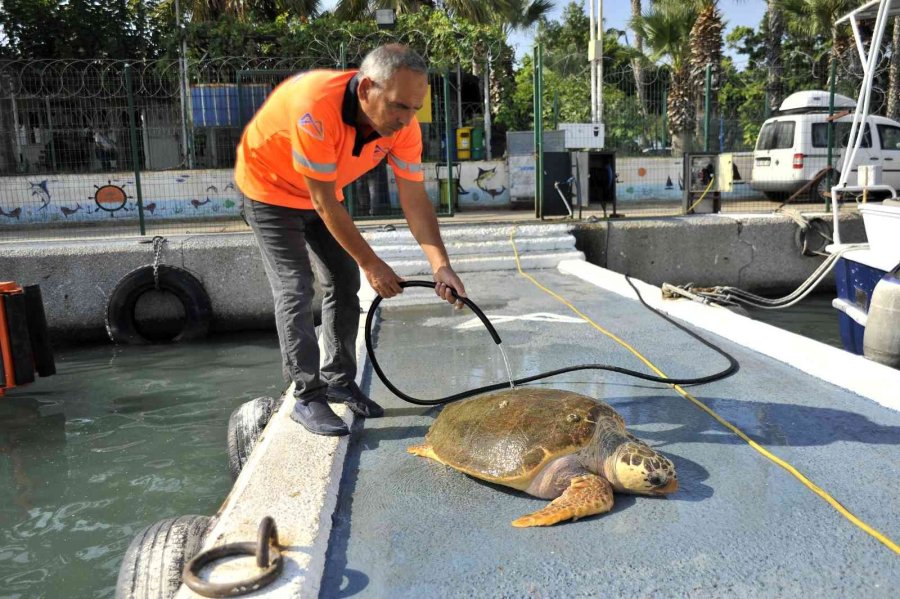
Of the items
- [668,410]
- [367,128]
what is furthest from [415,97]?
[668,410]

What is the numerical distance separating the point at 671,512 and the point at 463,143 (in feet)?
47.0

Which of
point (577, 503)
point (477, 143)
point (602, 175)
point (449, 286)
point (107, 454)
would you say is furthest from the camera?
point (477, 143)

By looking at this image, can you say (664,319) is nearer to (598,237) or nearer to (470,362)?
(470,362)

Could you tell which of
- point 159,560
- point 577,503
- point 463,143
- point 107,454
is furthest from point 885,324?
point 463,143

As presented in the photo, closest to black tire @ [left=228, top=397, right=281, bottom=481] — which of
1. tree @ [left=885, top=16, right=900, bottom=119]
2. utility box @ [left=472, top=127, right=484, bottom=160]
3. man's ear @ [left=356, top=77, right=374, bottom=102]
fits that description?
man's ear @ [left=356, top=77, right=374, bottom=102]

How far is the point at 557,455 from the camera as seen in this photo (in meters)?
2.63

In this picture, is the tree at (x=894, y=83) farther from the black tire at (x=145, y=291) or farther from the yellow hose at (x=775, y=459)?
the black tire at (x=145, y=291)

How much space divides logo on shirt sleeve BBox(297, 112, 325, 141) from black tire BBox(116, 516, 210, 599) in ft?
5.41

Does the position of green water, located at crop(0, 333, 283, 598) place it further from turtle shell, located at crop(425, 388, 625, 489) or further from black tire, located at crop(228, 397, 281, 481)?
turtle shell, located at crop(425, 388, 625, 489)

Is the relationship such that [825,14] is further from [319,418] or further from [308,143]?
[319,418]

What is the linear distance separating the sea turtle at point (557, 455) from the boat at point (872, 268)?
3977mm

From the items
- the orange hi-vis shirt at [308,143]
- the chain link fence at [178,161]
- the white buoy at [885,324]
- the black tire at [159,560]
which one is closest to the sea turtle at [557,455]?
the black tire at [159,560]

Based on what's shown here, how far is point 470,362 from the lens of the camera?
4.78 metres

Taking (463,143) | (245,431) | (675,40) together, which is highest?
(675,40)
